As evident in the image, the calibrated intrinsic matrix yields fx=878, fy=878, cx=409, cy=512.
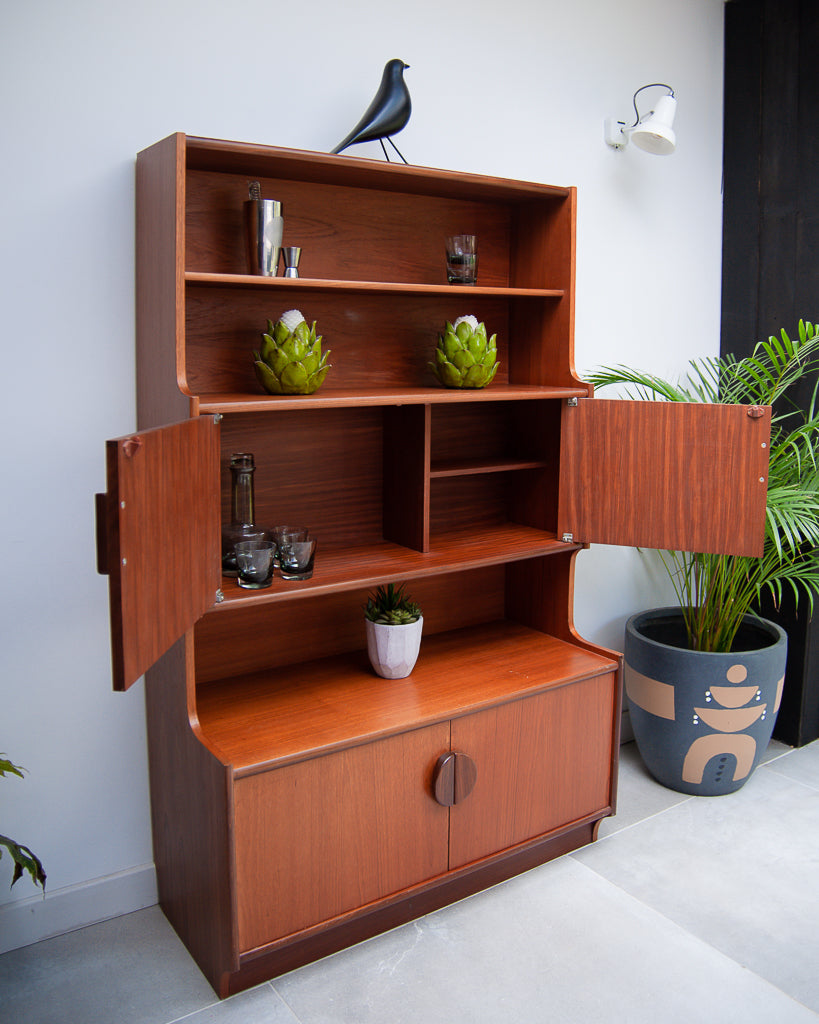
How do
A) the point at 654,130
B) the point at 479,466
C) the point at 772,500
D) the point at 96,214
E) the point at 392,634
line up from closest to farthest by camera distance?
the point at 96,214 < the point at 392,634 < the point at 479,466 < the point at 772,500 < the point at 654,130

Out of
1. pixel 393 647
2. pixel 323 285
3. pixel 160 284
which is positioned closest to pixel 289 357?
pixel 323 285

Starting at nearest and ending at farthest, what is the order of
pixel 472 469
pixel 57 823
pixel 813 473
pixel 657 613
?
pixel 57 823, pixel 472 469, pixel 813 473, pixel 657 613

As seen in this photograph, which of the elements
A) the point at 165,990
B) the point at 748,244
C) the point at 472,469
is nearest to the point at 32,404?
the point at 472,469

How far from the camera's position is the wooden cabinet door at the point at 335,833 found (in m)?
1.69

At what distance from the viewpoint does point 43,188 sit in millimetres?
1736

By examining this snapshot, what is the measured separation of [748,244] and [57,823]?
2.65m

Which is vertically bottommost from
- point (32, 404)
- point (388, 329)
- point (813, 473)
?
point (813, 473)

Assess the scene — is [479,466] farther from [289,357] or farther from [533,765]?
[533,765]

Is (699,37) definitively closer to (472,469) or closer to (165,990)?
(472,469)

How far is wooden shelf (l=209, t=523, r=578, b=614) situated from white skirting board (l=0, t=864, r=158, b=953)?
747mm

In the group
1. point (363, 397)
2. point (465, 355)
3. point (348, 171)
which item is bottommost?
point (363, 397)

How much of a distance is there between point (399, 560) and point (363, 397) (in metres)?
0.41

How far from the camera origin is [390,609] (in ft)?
6.84

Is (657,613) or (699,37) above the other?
(699,37)
